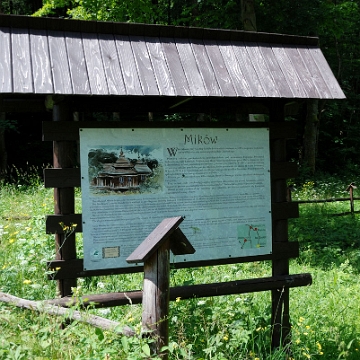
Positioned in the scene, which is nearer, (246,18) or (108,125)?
(108,125)

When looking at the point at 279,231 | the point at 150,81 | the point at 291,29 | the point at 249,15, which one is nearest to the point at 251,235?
the point at 279,231

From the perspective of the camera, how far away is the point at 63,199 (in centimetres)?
386

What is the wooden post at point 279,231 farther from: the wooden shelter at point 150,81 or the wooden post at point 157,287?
the wooden post at point 157,287

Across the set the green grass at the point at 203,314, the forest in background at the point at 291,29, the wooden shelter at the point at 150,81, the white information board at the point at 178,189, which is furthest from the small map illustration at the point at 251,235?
the forest in background at the point at 291,29

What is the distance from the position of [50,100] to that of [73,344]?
1880 millimetres

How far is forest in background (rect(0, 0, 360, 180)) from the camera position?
13062 mm

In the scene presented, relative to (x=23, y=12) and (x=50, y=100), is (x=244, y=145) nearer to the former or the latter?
(x=50, y=100)

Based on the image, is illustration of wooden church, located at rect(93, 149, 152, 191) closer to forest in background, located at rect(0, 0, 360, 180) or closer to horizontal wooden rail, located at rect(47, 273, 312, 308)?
horizontal wooden rail, located at rect(47, 273, 312, 308)

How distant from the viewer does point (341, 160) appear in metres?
24.3

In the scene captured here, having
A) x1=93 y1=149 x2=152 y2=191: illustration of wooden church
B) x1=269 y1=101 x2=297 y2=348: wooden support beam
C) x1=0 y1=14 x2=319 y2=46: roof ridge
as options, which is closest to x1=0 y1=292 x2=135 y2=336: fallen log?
x1=93 y1=149 x2=152 y2=191: illustration of wooden church

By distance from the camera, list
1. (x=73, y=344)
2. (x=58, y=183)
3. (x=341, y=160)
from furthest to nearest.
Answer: (x=341, y=160) → (x=58, y=183) → (x=73, y=344)

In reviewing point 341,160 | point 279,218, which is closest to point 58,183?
point 279,218

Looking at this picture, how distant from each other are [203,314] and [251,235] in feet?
2.67

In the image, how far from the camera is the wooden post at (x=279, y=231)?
4.41 metres
